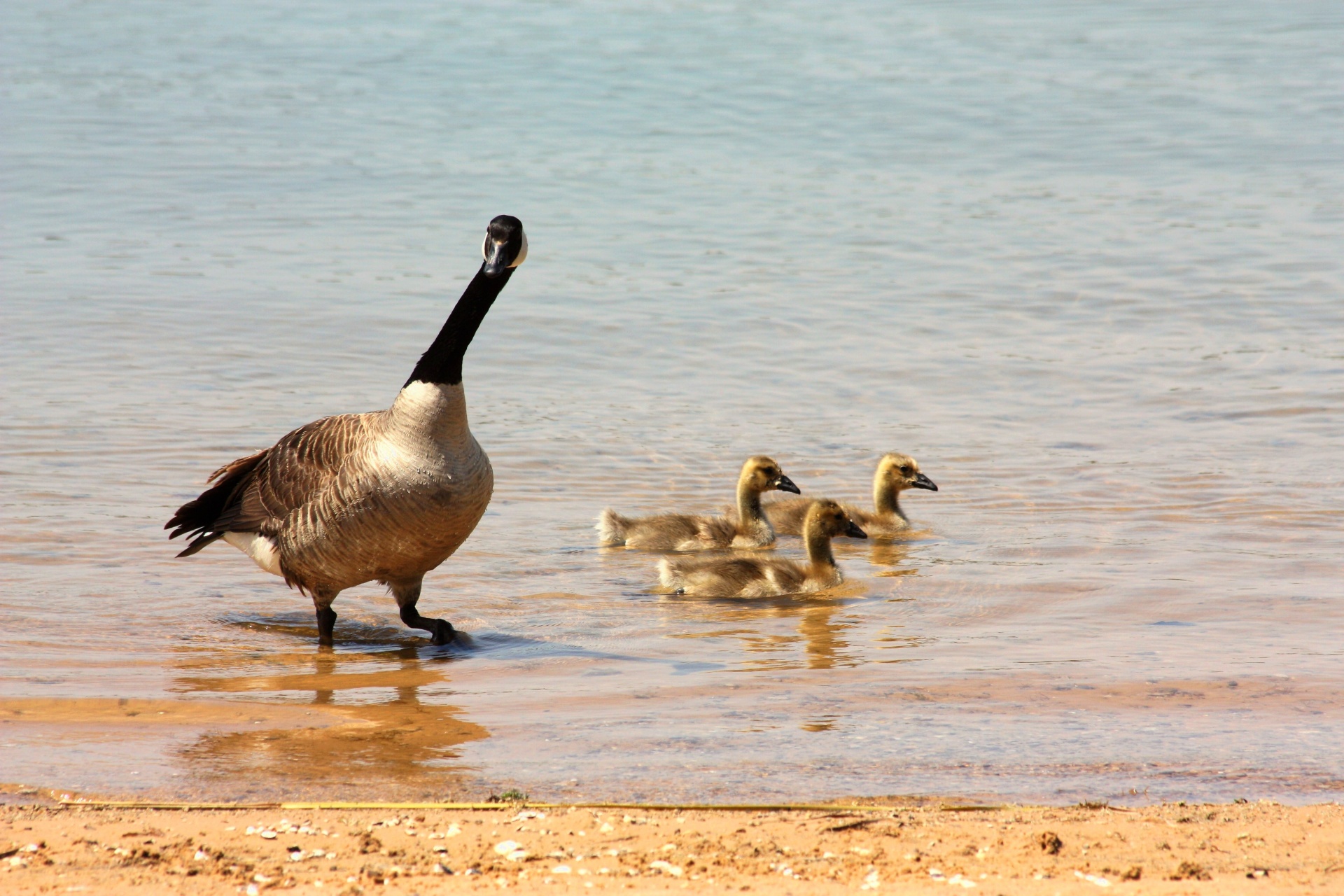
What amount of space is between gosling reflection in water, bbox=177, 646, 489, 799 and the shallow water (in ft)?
0.09

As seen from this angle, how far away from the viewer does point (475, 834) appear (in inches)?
188

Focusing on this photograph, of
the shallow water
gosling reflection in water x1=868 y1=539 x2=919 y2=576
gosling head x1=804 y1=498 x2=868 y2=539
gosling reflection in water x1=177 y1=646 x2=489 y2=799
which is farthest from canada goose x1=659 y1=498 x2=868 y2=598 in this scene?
gosling reflection in water x1=177 y1=646 x2=489 y2=799

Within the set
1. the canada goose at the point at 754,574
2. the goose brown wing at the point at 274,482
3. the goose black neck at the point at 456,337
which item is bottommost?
the canada goose at the point at 754,574

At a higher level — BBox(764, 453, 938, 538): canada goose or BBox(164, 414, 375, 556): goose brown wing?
BBox(164, 414, 375, 556): goose brown wing

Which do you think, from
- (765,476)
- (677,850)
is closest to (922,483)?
(765,476)

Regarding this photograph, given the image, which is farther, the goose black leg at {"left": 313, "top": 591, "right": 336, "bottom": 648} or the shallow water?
the goose black leg at {"left": 313, "top": 591, "right": 336, "bottom": 648}

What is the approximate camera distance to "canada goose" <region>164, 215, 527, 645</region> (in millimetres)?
7156

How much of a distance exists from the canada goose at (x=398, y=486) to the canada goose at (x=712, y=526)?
7.13ft

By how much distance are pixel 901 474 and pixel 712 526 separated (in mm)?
1391

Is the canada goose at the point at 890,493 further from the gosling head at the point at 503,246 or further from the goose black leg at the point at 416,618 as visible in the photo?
the gosling head at the point at 503,246

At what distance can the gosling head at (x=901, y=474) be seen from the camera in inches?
412

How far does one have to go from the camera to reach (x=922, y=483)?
410 inches

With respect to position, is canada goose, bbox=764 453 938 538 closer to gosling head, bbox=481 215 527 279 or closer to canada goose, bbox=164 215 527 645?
canada goose, bbox=164 215 527 645

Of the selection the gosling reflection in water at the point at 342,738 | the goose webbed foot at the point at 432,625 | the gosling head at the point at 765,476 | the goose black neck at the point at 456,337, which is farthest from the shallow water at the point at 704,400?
the goose black neck at the point at 456,337
